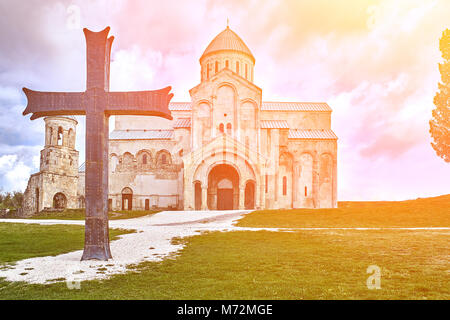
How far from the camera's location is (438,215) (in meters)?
21.9

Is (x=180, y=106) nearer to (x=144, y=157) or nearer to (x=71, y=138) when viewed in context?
(x=144, y=157)

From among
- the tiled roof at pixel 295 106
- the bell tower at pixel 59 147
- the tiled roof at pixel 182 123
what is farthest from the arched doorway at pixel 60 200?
the tiled roof at pixel 295 106

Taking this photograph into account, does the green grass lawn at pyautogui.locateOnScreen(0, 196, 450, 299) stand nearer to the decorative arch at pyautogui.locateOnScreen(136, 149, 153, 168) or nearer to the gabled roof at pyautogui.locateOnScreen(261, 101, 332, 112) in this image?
the decorative arch at pyautogui.locateOnScreen(136, 149, 153, 168)

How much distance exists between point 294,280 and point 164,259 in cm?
396

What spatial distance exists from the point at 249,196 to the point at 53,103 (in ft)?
84.3

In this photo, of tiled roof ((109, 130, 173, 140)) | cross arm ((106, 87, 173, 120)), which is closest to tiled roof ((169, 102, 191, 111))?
tiled roof ((109, 130, 173, 140))

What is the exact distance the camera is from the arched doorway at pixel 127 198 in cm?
3709

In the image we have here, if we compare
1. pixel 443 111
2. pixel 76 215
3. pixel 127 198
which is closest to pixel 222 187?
pixel 127 198

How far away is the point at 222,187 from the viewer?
33531mm

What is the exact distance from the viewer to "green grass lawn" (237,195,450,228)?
798 inches

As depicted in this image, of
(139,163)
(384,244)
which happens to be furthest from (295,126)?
(384,244)

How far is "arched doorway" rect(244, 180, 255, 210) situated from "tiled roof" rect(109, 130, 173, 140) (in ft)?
37.2

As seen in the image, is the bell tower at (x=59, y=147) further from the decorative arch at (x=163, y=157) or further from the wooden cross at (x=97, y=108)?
the wooden cross at (x=97, y=108)

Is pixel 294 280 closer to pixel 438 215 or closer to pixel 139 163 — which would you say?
pixel 438 215
